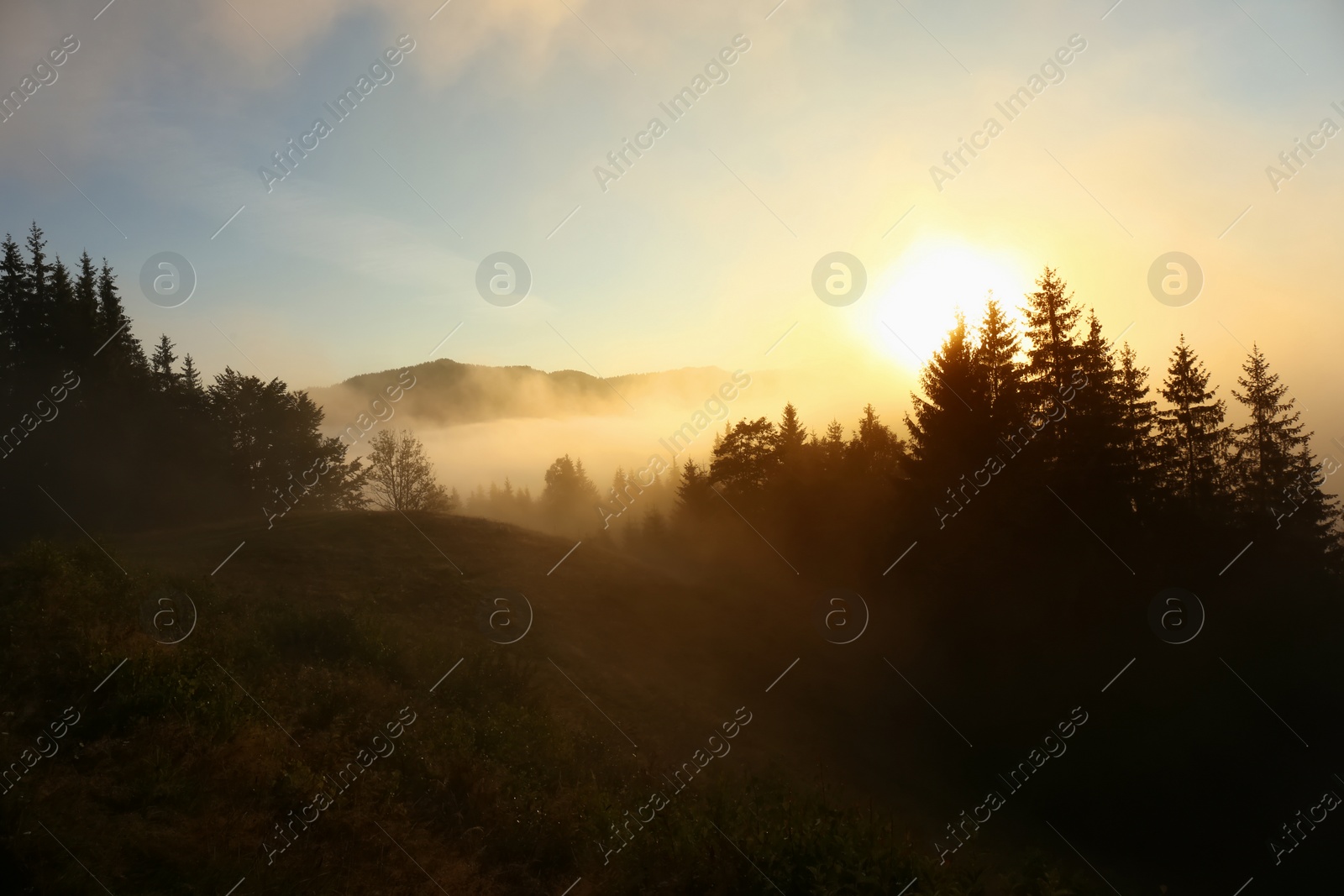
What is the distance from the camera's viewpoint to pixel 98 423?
41500mm

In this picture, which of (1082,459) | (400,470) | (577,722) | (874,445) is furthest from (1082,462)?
(400,470)

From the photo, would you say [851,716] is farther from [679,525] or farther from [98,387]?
[98,387]

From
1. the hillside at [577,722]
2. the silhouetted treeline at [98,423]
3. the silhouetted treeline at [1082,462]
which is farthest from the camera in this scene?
the silhouetted treeline at [98,423]

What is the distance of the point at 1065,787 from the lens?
21.2 meters

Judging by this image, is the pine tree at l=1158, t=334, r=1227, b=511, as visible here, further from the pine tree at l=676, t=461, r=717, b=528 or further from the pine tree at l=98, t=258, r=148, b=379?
the pine tree at l=98, t=258, r=148, b=379

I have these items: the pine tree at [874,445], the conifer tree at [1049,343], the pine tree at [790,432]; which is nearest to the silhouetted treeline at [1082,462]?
the conifer tree at [1049,343]

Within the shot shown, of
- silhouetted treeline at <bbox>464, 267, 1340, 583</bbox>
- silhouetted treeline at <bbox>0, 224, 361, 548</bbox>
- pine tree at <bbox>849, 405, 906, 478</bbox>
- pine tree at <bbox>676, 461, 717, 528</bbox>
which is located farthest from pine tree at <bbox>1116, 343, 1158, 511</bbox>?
silhouetted treeline at <bbox>0, 224, 361, 548</bbox>

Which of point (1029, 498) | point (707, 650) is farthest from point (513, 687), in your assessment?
point (1029, 498)

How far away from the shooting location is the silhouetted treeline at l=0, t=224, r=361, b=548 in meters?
39.4

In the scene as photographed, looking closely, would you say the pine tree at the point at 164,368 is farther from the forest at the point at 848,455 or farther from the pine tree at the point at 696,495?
the pine tree at the point at 696,495

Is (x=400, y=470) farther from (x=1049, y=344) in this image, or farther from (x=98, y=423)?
(x=1049, y=344)

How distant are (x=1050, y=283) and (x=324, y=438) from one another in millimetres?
53950

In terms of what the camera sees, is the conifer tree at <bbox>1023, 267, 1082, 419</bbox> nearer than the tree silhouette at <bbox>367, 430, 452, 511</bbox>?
Yes

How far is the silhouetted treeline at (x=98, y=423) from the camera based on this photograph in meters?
39.4
